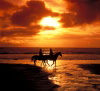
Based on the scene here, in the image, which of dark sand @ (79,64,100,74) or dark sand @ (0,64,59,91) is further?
dark sand @ (79,64,100,74)

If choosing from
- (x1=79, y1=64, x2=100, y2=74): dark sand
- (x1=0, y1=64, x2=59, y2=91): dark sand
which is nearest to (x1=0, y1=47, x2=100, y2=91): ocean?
(x1=79, y1=64, x2=100, y2=74): dark sand

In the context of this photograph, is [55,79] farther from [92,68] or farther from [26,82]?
[92,68]

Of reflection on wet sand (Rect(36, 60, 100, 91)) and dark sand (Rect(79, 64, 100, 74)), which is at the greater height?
dark sand (Rect(79, 64, 100, 74))

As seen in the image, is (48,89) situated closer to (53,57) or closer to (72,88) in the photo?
(72,88)

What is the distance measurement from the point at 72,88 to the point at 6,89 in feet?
12.3

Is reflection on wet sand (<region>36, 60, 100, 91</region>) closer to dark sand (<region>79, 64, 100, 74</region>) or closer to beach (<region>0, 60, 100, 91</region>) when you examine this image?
beach (<region>0, 60, 100, 91</region>)

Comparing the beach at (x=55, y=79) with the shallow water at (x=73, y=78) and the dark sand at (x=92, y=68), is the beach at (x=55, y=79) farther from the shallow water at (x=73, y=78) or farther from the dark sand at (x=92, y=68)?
the dark sand at (x=92, y=68)

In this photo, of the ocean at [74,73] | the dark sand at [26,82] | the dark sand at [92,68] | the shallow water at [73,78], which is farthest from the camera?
the dark sand at [92,68]

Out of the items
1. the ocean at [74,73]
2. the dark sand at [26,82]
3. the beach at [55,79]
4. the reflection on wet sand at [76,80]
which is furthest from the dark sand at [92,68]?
the dark sand at [26,82]

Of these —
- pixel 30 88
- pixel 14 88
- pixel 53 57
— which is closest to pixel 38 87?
pixel 30 88

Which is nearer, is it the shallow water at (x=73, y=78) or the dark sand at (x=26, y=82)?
the dark sand at (x=26, y=82)

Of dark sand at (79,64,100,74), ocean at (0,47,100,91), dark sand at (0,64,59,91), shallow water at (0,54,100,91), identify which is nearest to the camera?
dark sand at (0,64,59,91)

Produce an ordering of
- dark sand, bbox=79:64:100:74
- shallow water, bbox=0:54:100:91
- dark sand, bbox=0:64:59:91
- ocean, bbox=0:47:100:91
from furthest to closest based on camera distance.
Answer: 1. dark sand, bbox=79:64:100:74
2. ocean, bbox=0:47:100:91
3. shallow water, bbox=0:54:100:91
4. dark sand, bbox=0:64:59:91

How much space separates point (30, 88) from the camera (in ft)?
36.6
